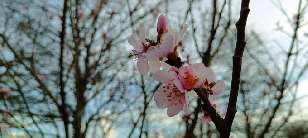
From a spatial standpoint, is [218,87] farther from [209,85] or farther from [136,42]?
[136,42]

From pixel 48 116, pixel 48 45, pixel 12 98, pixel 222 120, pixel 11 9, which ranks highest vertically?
pixel 11 9

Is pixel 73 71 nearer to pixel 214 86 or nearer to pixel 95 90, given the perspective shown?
pixel 95 90

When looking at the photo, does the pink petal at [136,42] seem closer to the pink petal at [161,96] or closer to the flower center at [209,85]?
the pink petal at [161,96]

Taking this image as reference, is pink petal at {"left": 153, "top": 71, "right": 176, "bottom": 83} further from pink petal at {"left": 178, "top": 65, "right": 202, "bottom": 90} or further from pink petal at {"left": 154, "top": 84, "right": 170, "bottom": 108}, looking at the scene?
pink petal at {"left": 154, "top": 84, "right": 170, "bottom": 108}

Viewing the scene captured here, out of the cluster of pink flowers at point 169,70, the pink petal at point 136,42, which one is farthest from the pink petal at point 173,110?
the pink petal at point 136,42

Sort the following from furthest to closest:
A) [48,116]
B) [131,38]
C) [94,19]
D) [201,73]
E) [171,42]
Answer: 1. [94,19]
2. [48,116]
3. [131,38]
4. [201,73]
5. [171,42]

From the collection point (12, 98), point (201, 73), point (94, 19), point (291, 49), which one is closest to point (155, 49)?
point (201, 73)
